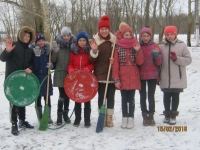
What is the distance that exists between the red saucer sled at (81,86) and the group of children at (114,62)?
0.10m

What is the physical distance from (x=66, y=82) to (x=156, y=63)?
161 cm

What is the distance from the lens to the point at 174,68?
458cm

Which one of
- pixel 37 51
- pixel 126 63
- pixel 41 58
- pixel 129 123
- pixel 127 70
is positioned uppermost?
pixel 37 51

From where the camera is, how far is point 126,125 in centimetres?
466

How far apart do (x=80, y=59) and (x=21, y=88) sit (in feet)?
3.75

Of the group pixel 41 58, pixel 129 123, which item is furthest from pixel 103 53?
pixel 129 123

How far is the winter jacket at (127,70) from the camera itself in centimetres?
443

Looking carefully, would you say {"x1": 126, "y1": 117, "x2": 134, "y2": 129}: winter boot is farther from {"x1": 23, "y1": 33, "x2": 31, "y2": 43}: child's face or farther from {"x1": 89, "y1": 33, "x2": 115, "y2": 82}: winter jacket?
{"x1": 23, "y1": 33, "x2": 31, "y2": 43}: child's face

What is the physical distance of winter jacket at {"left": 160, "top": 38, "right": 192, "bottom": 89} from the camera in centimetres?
454

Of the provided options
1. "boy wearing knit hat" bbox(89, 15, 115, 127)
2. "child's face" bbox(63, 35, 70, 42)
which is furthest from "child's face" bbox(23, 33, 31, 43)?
"boy wearing knit hat" bbox(89, 15, 115, 127)

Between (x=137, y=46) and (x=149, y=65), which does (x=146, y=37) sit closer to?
(x=137, y=46)

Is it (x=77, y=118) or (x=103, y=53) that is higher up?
(x=103, y=53)

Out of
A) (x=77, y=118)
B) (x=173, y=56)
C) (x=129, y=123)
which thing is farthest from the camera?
(x=77, y=118)

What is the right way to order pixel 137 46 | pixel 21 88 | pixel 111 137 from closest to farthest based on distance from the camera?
pixel 111 137
pixel 137 46
pixel 21 88
